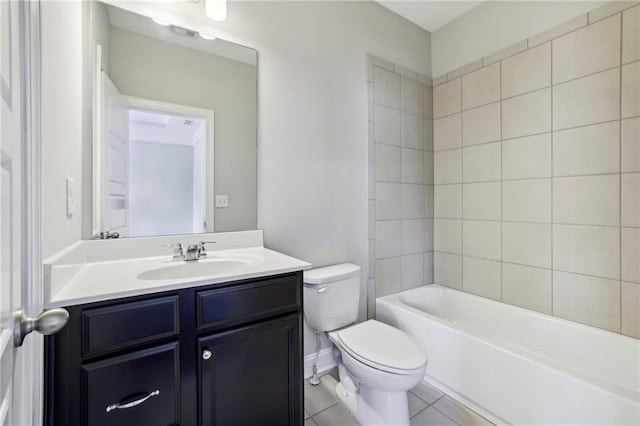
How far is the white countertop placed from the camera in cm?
85

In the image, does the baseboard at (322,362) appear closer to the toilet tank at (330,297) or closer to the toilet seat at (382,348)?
the toilet tank at (330,297)

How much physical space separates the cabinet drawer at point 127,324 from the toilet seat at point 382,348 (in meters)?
0.85

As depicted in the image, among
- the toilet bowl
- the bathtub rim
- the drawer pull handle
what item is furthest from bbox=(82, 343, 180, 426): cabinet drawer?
the bathtub rim

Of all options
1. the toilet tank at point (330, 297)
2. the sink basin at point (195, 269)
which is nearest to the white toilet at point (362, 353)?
the toilet tank at point (330, 297)

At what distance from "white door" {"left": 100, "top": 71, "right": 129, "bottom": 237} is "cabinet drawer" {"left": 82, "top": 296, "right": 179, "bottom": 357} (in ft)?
1.92

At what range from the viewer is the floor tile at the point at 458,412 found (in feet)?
5.04

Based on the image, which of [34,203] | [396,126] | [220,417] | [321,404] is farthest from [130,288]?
[396,126]

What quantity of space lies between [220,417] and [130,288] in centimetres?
56

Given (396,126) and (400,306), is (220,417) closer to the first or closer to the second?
(400,306)

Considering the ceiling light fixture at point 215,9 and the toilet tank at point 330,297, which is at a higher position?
the ceiling light fixture at point 215,9

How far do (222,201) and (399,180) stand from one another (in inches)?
54.0

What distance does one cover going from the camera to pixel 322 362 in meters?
1.96

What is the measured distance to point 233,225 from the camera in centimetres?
164

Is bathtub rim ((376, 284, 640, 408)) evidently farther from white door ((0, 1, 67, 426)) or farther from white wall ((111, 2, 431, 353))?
white door ((0, 1, 67, 426))
